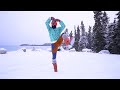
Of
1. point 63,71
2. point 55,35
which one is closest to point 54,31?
point 55,35

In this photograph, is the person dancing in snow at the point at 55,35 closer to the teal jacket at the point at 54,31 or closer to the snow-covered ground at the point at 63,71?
the teal jacket at the point at 54,31

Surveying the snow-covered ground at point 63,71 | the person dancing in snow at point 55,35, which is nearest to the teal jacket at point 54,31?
the person dancing in snow at point 55,35

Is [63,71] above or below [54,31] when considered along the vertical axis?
below

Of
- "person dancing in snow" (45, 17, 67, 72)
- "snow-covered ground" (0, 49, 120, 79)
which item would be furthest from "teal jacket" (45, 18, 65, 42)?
"snow-covered ground" (0, 49, 120, 79)

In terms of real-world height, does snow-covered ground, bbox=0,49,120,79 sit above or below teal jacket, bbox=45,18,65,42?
below

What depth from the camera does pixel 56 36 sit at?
3.88 meters

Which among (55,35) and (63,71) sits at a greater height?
(55,35)

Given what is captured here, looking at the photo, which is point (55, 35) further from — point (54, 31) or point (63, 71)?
point (63, 71)

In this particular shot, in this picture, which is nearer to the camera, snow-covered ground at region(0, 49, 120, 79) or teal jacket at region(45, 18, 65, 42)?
→ snow-covered ground at region(0, 49, 120, 79)

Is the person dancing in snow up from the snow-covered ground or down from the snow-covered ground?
up

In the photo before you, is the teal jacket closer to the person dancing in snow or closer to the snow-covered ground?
the person dancing in snow
